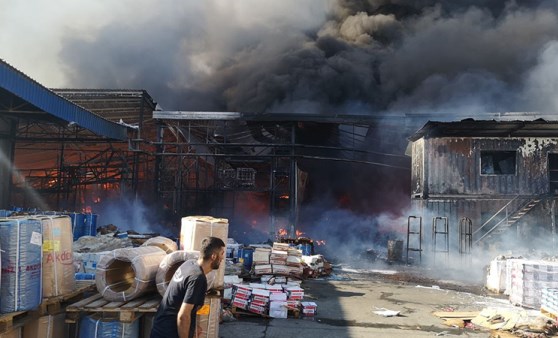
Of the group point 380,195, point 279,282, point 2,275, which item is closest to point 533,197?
point 380,195

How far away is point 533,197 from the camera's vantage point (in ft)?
57.7

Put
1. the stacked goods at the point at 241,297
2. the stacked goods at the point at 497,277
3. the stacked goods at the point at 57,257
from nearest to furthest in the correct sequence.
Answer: the stacked goods at the point at 57,257 → the stacked goods at the point at 241,297 → the stacked goods at the point at 497,277

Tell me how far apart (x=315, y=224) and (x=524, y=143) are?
12358 millimetres

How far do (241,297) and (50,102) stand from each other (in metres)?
10.0

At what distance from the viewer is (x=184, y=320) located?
377 cm

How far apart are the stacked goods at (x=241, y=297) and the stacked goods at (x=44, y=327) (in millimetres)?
3882

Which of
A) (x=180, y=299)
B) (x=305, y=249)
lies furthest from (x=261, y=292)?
(x=305, y=249)

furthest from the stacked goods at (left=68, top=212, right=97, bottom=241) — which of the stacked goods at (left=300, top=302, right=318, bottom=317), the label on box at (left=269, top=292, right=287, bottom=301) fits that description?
the stacked goods at (left=300, top=302, right=318, bottom=317)

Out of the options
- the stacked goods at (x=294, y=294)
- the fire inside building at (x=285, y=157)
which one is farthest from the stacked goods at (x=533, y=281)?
the fire inside building at (x=285, y=157)

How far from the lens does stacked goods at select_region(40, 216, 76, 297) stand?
4.70 metres

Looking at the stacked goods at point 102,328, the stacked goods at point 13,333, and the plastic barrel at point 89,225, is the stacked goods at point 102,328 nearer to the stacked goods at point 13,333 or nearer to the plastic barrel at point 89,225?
the stacked goods at point 13,333

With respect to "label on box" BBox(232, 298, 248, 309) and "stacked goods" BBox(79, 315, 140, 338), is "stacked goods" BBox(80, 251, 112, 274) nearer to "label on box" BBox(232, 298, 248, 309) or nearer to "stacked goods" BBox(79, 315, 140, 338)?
"label on box" BBox(232, 298, 248, 309)

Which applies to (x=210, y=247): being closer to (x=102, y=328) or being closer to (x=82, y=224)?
(x=102, y=328)

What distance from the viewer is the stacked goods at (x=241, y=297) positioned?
8.12 m
